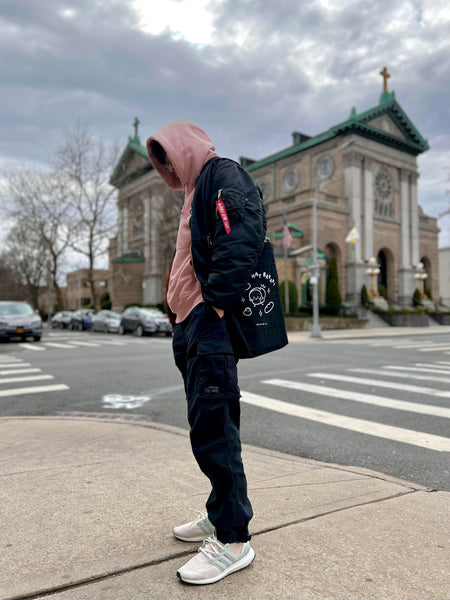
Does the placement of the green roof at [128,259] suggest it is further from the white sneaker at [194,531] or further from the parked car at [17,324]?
the white sneaker at [194,531]

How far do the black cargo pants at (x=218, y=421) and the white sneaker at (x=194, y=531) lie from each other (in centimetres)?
23

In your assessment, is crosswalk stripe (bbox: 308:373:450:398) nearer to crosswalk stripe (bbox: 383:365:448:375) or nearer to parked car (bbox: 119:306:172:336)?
crosswalk stripe (bbox: 383:365:448:375)

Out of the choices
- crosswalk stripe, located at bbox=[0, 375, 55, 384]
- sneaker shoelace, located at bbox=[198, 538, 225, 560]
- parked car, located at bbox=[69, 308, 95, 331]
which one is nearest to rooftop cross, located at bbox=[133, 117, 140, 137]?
parked car, located at bbox=[69, 308, 95, 331]

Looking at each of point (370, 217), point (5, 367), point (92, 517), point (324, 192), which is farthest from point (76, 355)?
point (370, 217)

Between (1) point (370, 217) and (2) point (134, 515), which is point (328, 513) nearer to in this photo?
(2) point (134, 515)

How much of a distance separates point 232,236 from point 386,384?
6768mm

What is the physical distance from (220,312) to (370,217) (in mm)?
41913

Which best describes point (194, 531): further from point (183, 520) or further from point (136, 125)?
point (136, 125)

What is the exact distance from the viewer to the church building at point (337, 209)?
3878 centimetres

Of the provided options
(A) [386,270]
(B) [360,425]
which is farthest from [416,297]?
(B) [360,425]

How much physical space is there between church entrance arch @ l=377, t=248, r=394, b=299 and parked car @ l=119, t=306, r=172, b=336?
26.4 m

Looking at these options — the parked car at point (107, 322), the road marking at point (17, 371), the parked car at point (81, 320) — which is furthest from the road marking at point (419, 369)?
the parked car at point (81, 320)

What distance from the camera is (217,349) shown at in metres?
2.26

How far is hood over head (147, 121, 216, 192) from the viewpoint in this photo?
267 cm
